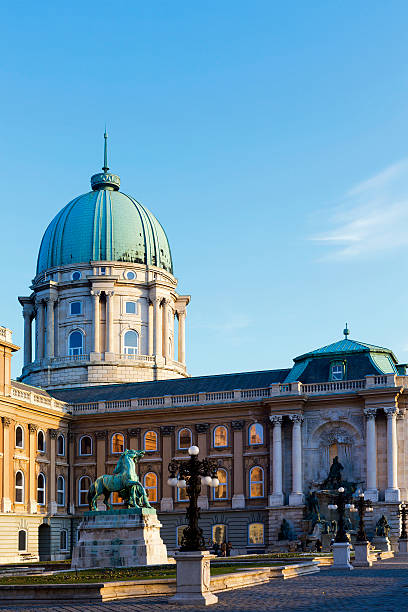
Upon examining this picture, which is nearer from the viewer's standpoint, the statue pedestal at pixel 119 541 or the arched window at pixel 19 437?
the statue pedestal at pixel 119 541

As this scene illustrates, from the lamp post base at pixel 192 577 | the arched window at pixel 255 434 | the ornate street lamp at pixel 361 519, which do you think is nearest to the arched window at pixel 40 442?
the arched window at pixel 255 434

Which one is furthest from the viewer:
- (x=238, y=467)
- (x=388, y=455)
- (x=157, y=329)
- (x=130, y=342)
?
(x=157, y=329)

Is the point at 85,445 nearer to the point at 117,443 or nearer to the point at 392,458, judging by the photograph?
the point at 117,443

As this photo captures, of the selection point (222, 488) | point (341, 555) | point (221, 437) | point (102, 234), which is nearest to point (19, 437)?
point (221, 437)

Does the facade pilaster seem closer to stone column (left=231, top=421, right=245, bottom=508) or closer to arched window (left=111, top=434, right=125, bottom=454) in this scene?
arched window (left=111, top=434, right=125, bottom=454)

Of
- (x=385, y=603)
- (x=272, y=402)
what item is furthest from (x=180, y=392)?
(x=385, y=603)

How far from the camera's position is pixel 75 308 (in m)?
107

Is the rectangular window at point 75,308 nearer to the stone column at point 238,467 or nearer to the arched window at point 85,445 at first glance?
the arched window at point 85,445

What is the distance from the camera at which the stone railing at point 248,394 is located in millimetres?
82081

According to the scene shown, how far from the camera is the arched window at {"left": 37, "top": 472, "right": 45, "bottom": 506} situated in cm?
8506

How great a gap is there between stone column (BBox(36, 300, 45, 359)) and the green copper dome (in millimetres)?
4474

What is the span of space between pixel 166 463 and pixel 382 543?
21.6 metres

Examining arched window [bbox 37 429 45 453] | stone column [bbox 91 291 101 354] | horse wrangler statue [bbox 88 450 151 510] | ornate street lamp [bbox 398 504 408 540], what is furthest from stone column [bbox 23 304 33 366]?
horse wrangler statue [bbox 88 450 151 510]

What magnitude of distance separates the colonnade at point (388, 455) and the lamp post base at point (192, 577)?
4956 cm
